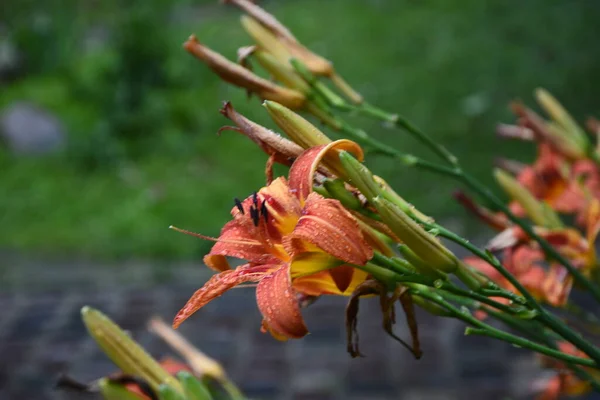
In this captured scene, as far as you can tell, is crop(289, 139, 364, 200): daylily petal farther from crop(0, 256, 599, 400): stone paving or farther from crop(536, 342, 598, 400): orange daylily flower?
crop(0, 256, 599, 400): stone paving

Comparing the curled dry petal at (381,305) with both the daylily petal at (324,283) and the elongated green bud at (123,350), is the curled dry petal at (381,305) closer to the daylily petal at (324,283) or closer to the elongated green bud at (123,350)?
the daylily petal at (324,283)

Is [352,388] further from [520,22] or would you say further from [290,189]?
[520,22]

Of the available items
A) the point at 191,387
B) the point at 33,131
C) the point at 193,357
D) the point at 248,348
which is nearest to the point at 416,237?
the point at 191,387

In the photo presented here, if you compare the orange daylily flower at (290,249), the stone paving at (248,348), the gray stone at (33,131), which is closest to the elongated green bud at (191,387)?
the orange daylily flower at (290,249)

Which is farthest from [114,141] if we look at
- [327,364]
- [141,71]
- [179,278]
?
[327,364]

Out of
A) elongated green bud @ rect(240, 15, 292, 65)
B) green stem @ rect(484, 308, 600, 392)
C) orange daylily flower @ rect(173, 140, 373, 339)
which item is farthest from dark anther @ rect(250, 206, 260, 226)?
elongated green bud @ rect(240, 15, 292, 65)

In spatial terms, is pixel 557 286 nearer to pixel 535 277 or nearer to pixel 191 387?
pixel 535 277
